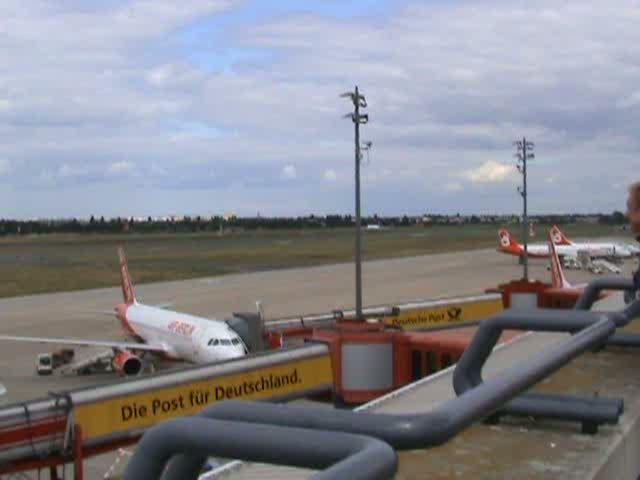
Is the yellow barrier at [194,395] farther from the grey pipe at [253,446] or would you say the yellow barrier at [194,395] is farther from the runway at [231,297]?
the runway at [231,297]

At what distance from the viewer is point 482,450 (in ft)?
14.5

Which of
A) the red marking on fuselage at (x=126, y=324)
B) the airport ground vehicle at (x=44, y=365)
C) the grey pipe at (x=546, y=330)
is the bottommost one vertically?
the airport ground vehicle at (x=44, y=365)

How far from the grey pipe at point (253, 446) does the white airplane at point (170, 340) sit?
2663cm

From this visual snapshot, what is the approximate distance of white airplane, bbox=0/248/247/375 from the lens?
100ft

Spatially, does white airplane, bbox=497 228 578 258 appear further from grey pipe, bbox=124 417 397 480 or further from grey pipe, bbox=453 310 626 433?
grey pipe, bbox=124 417 397 480

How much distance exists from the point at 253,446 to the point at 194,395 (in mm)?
12292

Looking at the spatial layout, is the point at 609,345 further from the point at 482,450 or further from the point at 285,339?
the point at 285,339

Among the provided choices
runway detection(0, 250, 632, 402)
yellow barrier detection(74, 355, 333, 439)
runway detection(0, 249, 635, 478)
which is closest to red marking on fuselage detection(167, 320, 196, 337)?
runway detection(0, 249, 635, 478)

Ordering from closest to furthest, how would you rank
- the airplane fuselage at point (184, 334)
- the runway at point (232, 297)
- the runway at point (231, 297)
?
the airplane fuselage at point (184, 334) → the runway at point (232, 297) → the runway at point (231, 297)

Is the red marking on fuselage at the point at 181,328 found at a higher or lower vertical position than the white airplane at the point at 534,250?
lower

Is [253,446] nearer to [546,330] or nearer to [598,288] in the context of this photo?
[546,330]

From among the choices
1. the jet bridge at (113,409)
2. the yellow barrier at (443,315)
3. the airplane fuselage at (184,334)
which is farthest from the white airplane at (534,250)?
the jet bridge at (113,409)

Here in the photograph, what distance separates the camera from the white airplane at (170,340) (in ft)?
100

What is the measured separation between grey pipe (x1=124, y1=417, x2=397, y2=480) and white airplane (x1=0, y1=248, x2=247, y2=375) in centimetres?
2663
